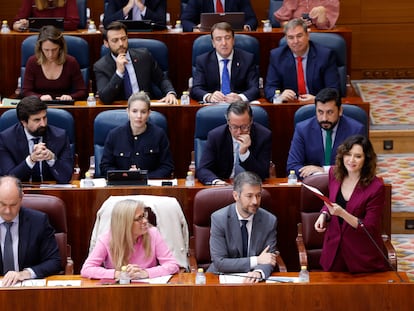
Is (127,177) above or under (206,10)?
under

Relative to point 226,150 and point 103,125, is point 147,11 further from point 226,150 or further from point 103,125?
point 226,150

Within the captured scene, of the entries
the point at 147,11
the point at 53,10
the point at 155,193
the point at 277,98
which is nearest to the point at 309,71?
the point at 277,98

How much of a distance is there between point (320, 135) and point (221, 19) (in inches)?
74.3

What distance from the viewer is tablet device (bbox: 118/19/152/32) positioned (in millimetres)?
7887

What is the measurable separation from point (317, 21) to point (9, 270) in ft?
11.3

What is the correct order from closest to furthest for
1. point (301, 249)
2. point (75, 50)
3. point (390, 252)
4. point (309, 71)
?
1. point (390, 252)
2. point (301, 249)
3. point (309, 71)
4. point (75, 50)

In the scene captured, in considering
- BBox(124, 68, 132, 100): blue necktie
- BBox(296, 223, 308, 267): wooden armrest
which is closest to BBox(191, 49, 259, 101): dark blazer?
BBox(124, 68, 132, 100): blue necktie

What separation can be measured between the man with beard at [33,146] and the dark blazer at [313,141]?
1240 mm

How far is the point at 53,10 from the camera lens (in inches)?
324

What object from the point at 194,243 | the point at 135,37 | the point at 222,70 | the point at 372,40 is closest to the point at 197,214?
the point at 194,243

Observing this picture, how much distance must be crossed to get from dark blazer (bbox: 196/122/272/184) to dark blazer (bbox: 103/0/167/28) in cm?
211

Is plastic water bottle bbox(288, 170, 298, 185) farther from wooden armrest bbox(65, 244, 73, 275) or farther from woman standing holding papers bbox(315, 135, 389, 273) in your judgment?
wooden armrest bbox(65, 244, 73, 275)

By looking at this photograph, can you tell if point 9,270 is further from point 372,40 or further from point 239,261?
point 372,40

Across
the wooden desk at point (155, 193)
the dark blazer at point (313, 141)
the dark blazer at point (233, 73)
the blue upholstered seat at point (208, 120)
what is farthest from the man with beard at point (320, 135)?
the dark blazer at point (233, 73)
